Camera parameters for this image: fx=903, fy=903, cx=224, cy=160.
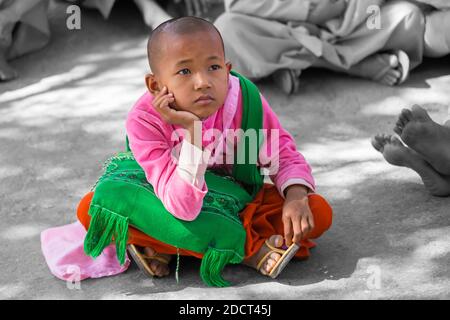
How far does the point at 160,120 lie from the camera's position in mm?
2801

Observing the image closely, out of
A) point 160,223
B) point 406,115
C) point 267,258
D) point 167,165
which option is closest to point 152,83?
point 167,165

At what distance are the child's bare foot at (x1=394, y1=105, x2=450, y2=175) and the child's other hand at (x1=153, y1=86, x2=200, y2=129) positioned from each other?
2.77 ft

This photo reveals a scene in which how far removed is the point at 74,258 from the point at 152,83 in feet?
2.19

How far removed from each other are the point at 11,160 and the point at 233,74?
52.5 inches

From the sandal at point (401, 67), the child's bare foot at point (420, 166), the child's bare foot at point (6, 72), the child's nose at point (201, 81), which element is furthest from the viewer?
the child's bare foot at point (6, 72)

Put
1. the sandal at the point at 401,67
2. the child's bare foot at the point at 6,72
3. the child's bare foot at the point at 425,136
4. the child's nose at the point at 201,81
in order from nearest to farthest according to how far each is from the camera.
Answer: the child's nose at the point at 201,81, the child's bare foot at the point at 425,136, the sandal at the point at 401,67, the child's bare foot at the point at 6,72

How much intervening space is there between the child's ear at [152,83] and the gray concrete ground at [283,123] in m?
0.60

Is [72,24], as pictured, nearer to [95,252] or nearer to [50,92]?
[50,92]

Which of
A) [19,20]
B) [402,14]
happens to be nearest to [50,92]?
[19,20]

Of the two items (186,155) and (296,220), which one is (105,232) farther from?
(296,220)

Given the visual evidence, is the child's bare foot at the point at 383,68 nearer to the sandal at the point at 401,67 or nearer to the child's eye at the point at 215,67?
the sandal at the point at 401,67

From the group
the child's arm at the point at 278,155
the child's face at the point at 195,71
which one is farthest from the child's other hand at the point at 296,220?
the child's face at the point at 195,71

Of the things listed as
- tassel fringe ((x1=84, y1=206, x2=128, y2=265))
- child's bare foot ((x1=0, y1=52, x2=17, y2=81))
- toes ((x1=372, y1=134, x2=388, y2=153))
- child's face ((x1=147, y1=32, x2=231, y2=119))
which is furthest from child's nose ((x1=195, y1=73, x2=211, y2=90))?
child's bare foot ((x1=0, y1=52, x2=17, y2=81))

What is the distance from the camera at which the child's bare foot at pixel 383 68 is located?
440cm
